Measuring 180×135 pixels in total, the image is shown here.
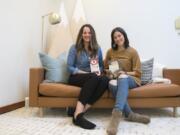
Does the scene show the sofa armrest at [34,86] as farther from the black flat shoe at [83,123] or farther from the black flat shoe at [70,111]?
the black flat shoe at [83,123]

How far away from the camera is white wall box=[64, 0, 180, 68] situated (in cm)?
371

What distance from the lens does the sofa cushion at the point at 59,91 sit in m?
2.70

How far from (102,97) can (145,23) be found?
1.56 metres

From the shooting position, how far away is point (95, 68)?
2922mm

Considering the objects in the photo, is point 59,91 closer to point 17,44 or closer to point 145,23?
point 17,44

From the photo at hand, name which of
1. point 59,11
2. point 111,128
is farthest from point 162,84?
point 59,11

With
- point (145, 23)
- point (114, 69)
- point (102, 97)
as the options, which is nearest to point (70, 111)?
point (102, 97)

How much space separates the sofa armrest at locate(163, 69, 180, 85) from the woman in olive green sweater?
614 millimetres

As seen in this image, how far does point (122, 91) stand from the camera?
246cm

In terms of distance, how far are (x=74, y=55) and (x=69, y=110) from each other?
61 cm

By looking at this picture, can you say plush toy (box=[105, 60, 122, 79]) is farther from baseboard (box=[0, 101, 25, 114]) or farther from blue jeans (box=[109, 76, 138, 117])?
baseboard (box=[0, 101, 25, 114])

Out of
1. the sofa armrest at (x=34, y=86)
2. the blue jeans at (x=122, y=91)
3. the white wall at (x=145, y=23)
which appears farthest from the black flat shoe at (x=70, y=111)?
the white wall at (x=145, y=23)

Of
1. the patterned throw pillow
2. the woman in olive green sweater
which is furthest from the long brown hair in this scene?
the patterned throw pillow

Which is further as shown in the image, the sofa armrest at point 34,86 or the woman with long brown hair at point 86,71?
the sofa armrest at point 34,86
